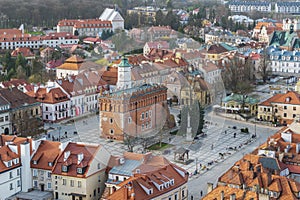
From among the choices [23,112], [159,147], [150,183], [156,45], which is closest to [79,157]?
[150,183]

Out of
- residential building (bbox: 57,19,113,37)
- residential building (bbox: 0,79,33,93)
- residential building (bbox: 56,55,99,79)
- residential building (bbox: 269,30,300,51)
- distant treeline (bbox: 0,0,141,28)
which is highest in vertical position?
distant treeline (bbox: 0,0,141,28)

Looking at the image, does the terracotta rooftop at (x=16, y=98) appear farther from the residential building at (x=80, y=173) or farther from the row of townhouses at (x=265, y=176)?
the row of townhouses at (x=265, y=176)

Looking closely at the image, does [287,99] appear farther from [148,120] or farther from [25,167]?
[25,167]

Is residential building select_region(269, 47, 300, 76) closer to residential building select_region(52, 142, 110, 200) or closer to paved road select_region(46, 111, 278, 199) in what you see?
paved road select_region(46, 111, 278, 199)

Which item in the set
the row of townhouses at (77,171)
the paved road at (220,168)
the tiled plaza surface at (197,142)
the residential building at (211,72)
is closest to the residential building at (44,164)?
the row of townhouses at (77,171)

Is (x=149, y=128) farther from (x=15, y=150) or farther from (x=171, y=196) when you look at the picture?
(x=15, y=150)

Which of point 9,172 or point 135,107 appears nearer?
point 9,172

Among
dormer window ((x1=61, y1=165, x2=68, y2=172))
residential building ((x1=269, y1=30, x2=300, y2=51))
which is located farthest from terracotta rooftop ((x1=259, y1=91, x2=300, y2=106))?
residential building ((x1=269, y1=30, x2=300, y2=51))
